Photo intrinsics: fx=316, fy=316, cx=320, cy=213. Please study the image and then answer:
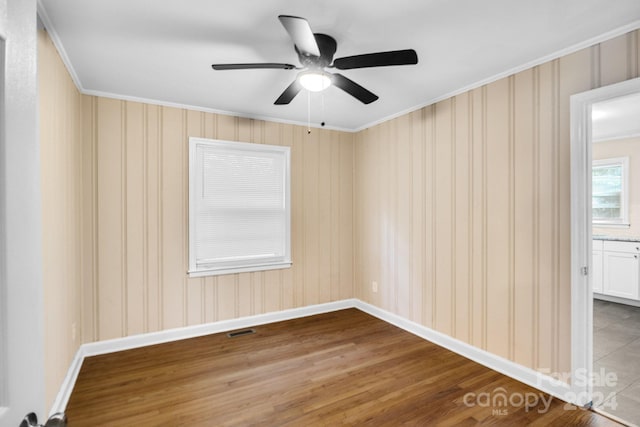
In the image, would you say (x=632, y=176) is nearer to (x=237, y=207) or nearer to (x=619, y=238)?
(x=619, y=238)

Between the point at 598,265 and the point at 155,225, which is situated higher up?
the point at 155,225

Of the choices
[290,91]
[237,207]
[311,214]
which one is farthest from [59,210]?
[311,214]

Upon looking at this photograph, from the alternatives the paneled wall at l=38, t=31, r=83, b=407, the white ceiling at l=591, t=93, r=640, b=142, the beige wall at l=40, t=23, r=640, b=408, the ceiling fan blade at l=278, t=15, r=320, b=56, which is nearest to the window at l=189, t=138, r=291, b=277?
the beige wall at l=40, t=23, r=640, b=408

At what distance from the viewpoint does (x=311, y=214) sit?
13.5 ft

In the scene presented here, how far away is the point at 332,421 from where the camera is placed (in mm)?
2045

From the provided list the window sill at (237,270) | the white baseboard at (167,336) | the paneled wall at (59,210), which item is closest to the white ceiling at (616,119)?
the window sill at (237,270)

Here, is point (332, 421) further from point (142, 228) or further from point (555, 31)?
point (555, 31)

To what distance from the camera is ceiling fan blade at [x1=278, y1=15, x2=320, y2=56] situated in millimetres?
1505

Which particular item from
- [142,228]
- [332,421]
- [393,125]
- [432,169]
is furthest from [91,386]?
[393,125]

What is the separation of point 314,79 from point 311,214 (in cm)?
222

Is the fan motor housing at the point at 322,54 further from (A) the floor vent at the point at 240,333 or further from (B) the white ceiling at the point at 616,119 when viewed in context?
(A) the floor vent at the point at 240,333

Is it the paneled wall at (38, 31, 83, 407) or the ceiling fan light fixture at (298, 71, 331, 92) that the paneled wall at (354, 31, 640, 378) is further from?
the paneled wall at (38, 31, 83, 407)

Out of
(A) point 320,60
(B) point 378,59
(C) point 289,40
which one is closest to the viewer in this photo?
(B) point 378,59

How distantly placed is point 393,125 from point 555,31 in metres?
1.86
